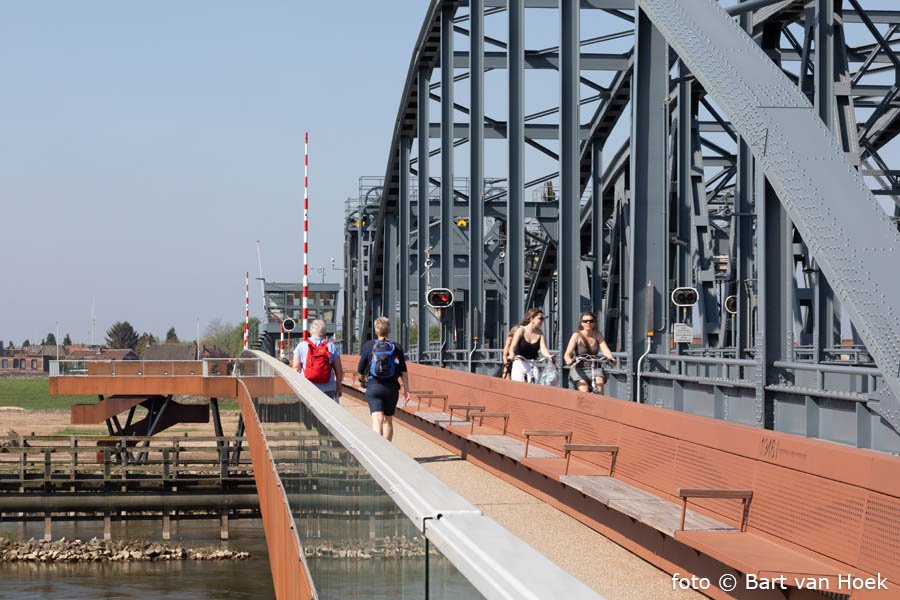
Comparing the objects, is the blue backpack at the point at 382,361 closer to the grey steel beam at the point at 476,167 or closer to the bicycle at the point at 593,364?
the bicycle at the point at 593,364

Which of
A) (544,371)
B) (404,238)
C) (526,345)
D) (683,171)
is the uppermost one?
(683,171)

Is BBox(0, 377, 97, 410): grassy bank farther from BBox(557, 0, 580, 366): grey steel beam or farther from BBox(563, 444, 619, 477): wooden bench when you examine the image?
BBox(563, 444, 619, 477): wooden bench

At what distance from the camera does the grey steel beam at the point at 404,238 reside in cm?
3850

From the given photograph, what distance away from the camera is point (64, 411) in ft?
387

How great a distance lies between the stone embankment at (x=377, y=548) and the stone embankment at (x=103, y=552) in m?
38.8

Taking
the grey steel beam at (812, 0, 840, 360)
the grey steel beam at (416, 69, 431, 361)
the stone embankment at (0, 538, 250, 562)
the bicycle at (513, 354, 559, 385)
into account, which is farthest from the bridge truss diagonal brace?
the stone embankment at (0, 538, 250, 562)

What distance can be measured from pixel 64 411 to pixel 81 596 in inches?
3243

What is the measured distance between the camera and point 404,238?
3916 cm

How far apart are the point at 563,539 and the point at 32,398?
12564 centimetres

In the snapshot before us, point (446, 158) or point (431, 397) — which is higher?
point (446, 158)

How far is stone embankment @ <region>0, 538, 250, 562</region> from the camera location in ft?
145

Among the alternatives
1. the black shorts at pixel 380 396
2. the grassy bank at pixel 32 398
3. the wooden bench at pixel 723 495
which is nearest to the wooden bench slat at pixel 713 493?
the wooden bench at pixel 723 495

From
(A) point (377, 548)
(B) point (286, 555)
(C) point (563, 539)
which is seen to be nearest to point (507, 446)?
(C) point (563, 539)

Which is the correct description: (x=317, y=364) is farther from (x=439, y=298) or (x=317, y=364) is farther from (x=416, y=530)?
(x=439, y=298)
